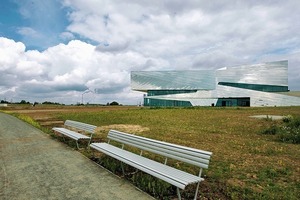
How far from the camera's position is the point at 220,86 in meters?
72.6

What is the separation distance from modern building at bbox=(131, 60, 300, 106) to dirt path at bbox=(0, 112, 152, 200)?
67306mm

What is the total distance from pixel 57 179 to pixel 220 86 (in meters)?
70.4

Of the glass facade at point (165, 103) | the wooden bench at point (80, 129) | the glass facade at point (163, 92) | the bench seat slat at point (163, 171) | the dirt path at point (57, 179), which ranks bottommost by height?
the dirt path at point (57, 179)

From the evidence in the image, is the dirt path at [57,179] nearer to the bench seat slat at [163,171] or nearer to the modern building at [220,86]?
the bench seat slat at [163,171]

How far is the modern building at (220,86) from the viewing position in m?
69.8

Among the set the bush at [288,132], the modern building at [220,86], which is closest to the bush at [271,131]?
the bush at [288,132]

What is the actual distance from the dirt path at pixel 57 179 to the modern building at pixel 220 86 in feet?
221

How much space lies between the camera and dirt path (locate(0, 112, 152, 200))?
15.2 feet

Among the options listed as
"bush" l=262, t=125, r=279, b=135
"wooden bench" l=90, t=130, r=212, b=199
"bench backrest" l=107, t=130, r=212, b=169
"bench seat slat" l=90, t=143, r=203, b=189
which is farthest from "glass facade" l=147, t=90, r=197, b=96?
"bench seat slat" l=90, t=143, r=203, b=189

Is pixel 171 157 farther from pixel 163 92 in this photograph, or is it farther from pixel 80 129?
pixel 163 92

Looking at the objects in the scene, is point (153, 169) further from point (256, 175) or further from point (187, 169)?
point (256, 175)

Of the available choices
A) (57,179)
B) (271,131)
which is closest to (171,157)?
(57,179)

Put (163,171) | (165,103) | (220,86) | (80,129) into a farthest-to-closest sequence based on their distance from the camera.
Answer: (165,103) < (220,86) < (80,129) < (163,171)

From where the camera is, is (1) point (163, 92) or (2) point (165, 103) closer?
(2) point (165, 103)
